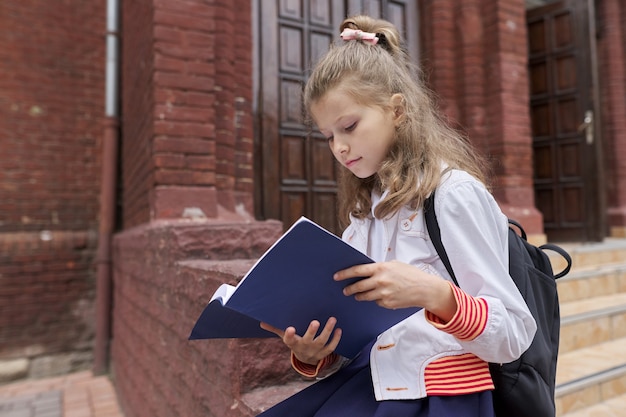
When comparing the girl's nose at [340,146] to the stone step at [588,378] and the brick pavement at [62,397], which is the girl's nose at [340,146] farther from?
the brick pavement at [62,397]

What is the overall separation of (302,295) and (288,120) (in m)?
3.15

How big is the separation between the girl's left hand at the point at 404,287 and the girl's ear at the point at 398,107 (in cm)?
38

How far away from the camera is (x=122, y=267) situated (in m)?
4.25

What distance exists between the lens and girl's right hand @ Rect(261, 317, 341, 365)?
3.36ft

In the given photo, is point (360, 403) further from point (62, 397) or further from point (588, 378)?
point (62, 397)

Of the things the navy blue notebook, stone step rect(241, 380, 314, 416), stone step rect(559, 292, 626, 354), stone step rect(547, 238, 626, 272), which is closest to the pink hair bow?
the navy blue notebook

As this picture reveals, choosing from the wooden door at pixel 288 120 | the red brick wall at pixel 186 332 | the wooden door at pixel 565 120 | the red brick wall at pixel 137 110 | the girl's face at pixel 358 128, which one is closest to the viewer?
the girl's face at pixel 358 128

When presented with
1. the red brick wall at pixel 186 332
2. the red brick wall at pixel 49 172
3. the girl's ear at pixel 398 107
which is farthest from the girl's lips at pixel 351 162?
the red brick wall at pixel 49 172

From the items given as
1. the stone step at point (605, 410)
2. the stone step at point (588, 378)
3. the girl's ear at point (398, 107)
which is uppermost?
the girl's ear at point (398, 107)

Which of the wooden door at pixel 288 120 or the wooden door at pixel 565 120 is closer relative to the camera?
the wooden door at pixel 288 120

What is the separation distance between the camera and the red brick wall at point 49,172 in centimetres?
493

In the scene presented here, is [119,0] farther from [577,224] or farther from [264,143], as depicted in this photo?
[577,224]

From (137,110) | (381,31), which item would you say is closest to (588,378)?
(381,31)

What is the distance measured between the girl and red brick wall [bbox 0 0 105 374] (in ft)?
15.5
